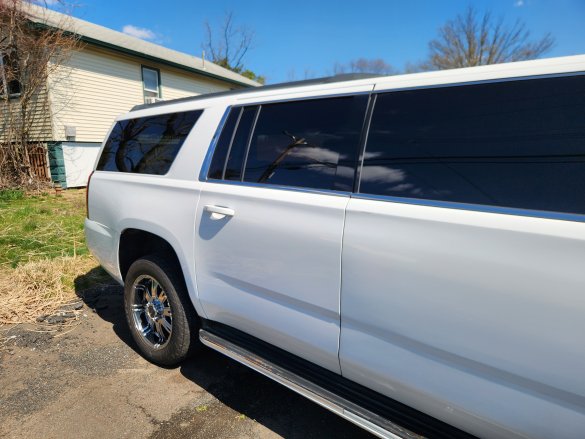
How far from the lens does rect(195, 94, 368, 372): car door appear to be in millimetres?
1928

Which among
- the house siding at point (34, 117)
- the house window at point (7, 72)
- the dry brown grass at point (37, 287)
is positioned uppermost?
the house window at point (7, 72)

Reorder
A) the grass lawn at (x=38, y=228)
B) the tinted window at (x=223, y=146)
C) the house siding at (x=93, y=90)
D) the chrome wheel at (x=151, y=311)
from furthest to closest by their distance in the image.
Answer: the house siding at (x=93, y=90)
the grass lawn at (x=38, y=228)
the chrome wheel at (x=151, y=311)
the tinted window at (x=223, y=146)

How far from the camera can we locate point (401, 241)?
1651mm

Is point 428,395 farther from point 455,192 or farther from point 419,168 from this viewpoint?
point 419,168

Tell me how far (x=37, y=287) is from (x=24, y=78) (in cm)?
901

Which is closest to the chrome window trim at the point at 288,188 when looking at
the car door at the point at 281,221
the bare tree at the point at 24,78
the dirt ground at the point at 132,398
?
the car door at the point at 281,221

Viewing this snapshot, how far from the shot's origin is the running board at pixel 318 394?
1754 mm

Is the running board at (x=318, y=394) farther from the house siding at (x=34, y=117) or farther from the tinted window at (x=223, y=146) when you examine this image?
the house siding at (x=34, y=117)

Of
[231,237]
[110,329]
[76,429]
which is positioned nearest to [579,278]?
[231,237]

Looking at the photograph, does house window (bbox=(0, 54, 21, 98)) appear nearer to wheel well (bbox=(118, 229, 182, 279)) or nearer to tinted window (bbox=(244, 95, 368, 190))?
wheel well (bbox=(118, 229, 182, 279))

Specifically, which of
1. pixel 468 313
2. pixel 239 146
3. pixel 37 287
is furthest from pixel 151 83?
pixel 468 313

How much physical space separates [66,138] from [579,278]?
42.8ft

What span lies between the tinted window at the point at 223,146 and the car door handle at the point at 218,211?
Result: 22cm

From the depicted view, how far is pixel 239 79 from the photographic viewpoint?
19812 mm
